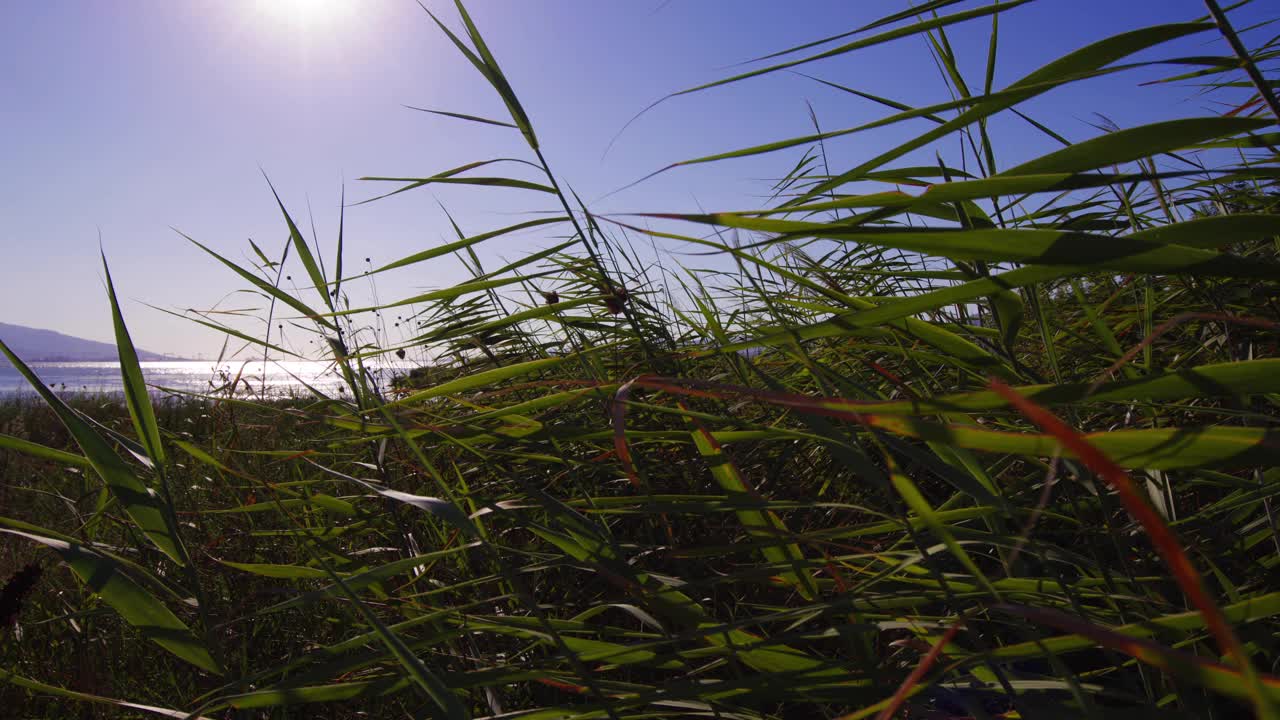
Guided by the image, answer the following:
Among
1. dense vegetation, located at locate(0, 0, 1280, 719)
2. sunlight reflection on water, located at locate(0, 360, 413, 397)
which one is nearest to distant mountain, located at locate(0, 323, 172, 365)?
sunlight reflection on water, located at locate(0, 360, 413, 397)

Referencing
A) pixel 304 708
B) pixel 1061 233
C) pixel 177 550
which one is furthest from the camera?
pixel 304 708

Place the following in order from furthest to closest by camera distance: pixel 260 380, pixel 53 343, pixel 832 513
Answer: pixel 53 343 < pixel 260 380 < pixel 832 513

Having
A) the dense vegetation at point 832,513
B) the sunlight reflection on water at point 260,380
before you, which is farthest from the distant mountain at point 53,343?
the dense vegetation at point 832,513

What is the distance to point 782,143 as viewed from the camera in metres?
0.73

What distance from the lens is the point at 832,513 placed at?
3.37 feet

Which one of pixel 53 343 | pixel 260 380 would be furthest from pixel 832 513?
pixel 53 343

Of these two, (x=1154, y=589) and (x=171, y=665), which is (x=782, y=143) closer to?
(x=1154, y=589)

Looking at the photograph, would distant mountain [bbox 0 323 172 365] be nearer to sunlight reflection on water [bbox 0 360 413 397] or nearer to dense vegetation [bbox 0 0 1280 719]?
sunlight reflection on water [bbox 0 360 413 397]

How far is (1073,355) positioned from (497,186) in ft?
3.77

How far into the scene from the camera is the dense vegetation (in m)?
0.51

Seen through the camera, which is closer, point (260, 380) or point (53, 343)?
point (260, 380)

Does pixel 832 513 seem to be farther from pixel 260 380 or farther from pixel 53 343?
pixel 53 343

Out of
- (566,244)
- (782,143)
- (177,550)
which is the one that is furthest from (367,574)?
(782,143)

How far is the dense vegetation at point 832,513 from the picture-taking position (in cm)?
51
